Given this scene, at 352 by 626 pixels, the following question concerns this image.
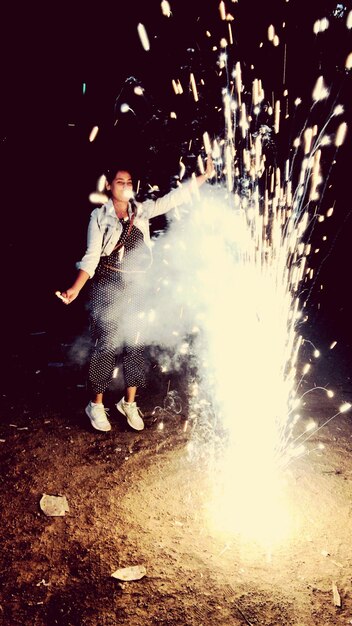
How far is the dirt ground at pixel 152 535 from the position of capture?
7.41ft

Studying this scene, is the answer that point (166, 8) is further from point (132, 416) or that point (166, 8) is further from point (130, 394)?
point (132, 416)

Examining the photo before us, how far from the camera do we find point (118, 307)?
3.82 metres

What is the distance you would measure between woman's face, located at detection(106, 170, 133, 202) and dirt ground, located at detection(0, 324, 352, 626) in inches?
91.1

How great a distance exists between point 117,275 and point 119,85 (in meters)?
3.63

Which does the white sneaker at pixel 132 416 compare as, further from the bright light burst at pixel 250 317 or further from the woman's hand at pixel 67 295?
the woman's hand at pixel 67 295

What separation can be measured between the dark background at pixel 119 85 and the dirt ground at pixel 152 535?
11.2 feet

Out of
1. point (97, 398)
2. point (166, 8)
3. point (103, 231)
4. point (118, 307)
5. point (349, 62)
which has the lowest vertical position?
point (97, 398)

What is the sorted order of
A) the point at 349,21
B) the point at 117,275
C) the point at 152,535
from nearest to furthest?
the point at 152,535 < the point at 117,275 < the point at 349,21

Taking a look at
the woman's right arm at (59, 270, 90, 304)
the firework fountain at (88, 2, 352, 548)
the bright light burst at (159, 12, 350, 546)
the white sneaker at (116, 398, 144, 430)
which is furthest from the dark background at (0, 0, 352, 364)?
the white sneaker at (116, 398, 144, 430)

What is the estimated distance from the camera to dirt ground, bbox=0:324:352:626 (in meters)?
2.26

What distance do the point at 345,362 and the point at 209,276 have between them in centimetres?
276

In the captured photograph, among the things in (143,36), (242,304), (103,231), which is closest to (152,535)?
(103,231)

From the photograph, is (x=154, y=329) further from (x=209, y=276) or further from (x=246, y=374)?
Answer: (x=246, y=374)

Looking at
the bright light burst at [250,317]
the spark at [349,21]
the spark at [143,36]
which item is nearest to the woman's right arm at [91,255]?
the bright light burst at [250,317]
